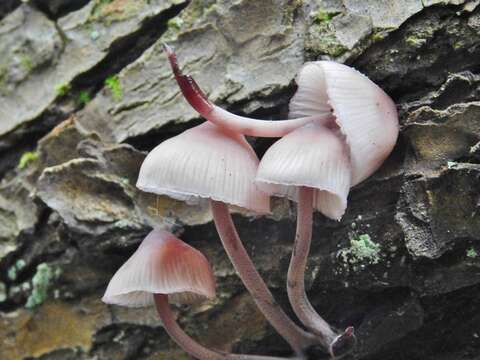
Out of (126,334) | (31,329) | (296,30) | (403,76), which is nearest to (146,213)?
(126,334)

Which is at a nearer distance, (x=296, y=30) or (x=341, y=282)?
(x=341, y=282)

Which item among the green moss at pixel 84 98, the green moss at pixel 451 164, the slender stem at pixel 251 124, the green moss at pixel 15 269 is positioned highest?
the green moss at pixel 84 98

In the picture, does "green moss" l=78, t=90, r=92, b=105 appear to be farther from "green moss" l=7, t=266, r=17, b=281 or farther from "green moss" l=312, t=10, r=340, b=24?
"green moss" l=312, t=10, r=340, b=24

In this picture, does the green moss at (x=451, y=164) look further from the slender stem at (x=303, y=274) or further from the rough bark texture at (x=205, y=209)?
the slender stem at (x=303, y=274)

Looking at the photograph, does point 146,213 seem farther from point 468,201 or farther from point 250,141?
point 468,201

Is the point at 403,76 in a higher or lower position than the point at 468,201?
higher

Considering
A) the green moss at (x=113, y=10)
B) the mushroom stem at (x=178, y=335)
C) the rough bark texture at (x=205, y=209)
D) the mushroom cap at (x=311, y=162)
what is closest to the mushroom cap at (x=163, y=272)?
the mushroom stem at (x=178, y=335)
